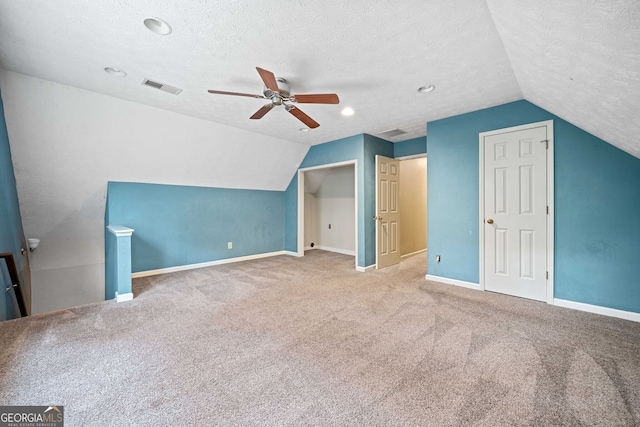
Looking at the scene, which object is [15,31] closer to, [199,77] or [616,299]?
[199,77]

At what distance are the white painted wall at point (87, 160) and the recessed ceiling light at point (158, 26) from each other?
4.80 feet

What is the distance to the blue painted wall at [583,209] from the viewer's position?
8.94 ft

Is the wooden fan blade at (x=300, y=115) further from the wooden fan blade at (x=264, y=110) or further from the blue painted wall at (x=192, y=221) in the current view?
the blue painted wall at (x=192, y=221)

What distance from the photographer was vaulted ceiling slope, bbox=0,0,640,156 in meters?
1.65

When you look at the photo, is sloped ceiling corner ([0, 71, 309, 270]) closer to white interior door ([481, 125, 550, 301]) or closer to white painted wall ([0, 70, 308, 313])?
white painted wall ([0, 70, 308, 313])

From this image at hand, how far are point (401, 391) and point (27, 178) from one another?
5072mm

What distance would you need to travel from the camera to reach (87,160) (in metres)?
3.68

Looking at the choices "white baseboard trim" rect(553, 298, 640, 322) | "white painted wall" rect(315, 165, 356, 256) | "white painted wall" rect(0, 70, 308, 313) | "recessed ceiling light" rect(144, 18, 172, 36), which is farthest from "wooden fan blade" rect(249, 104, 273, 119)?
"white baseboard trim" rect(553, 298, 640, 322)

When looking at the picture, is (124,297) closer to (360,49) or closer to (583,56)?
(360,49)

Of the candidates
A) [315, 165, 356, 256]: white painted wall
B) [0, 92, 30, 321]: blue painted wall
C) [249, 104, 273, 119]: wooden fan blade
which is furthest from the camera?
[315, 165, 356, 256]: white painted wall

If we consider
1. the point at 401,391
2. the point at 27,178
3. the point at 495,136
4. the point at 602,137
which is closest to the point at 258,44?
the point at 401,391

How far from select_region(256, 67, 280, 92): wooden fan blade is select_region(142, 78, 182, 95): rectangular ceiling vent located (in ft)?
4.55

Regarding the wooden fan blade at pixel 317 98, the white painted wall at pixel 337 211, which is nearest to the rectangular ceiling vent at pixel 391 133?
the white painted wall at pixel 337 211

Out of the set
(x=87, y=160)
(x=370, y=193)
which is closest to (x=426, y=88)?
(x=370, y=193)
